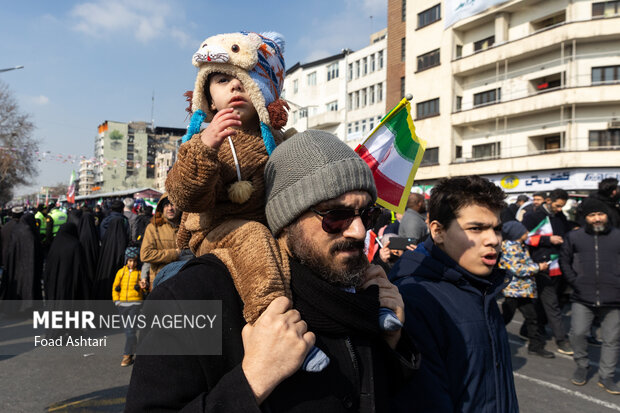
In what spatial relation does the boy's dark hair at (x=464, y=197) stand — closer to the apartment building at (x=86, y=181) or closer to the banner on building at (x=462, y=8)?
the banner on building at (x=462, y=8)

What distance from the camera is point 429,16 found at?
32.6 metres

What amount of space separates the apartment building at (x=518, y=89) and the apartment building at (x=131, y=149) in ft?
261

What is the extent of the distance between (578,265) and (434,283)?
4.62 meters

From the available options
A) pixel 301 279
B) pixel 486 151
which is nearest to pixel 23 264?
pixel 301 279

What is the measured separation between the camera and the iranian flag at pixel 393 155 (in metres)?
3.00

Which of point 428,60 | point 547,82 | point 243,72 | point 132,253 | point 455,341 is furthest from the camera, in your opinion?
point 428,60

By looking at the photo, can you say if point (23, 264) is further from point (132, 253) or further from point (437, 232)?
point (437, 232)

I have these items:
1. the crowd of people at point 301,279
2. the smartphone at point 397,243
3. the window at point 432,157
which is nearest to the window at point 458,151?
the window at point 432,157

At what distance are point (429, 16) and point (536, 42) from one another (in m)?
9.14

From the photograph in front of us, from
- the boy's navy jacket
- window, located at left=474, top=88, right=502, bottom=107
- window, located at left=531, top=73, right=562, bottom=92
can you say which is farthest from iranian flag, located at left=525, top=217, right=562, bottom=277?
window, located at left=474, top=88, right=502, bottom=107

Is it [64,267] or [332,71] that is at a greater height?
[332,71]

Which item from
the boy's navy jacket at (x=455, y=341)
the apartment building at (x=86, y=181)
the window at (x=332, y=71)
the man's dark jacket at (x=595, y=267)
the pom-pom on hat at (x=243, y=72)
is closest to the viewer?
the pom-pom on hat at (x=243, y=72)

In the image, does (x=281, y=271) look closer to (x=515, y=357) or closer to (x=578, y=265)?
(x=578, y=265)

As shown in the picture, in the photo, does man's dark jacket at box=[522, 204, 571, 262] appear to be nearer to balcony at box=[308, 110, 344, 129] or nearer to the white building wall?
the white building wall
